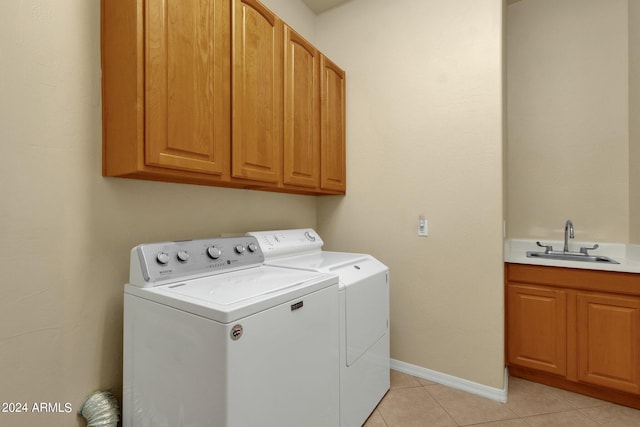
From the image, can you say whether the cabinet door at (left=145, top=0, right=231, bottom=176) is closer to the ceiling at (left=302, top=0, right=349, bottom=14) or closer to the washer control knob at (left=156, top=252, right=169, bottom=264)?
the washer control knob at (left=156, top=252, right=169, bottom=264)

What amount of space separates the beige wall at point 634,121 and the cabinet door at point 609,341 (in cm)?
63

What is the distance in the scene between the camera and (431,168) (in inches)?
81.6

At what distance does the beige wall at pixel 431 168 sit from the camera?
1.88 metres

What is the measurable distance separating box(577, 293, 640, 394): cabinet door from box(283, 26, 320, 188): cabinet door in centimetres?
187

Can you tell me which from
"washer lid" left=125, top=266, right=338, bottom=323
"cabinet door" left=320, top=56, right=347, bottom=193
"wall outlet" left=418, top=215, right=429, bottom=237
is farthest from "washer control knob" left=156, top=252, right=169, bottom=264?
"wall outlet" left=418, top=215, right=429, bottom=237

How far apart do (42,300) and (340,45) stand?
8.22 ft

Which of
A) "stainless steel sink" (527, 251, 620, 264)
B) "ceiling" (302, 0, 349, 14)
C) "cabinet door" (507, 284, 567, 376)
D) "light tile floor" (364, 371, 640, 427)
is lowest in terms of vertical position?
"light tile floor" (364, 371, 640, 427)

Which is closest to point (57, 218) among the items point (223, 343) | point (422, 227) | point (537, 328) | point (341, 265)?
point (223, 343)

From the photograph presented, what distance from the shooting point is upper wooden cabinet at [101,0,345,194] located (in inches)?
44.5

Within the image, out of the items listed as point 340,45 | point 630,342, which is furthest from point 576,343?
point 340,45

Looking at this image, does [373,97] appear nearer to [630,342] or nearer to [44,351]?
[630,342]

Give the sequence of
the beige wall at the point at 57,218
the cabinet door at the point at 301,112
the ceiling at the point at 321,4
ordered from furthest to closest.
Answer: the ceiling at the point at 321,4
the cabinet door at the point at 301,112
the beige wall at the point at 57,218

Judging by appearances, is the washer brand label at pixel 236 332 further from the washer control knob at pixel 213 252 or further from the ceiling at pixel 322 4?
the ceiling at pixel 322 4

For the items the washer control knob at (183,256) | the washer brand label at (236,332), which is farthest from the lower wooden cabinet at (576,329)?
the washer control knob at (183,256)
